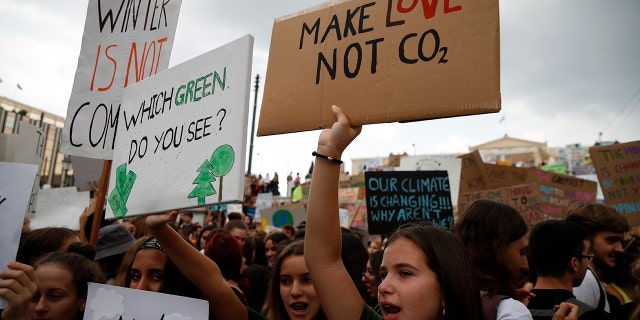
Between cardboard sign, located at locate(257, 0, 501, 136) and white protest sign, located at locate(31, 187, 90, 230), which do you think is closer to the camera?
cardboard sign, located at locate(257, 0, 501, 136)

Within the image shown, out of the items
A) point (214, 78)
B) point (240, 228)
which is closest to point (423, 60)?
point (214, 78)

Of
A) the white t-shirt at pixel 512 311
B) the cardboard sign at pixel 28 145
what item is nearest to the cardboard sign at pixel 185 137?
the cardboard sign at pixel 28 145

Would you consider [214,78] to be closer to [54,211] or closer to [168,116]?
[168,116]

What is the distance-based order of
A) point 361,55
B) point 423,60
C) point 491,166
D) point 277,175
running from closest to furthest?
point 423,60 < point 361,55 < point 491,166 < point 277,175

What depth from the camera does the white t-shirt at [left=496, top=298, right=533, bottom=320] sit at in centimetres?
181

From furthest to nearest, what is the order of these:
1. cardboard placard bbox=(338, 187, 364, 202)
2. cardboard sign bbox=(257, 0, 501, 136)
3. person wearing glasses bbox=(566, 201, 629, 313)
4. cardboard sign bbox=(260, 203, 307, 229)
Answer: cardboard placard bbox=(338, 187, 364, 202) → cardboard sign bbox=(260, 203, 307, 229) → person wearing glasses bbox=(566, 201, 629, 313) → cardboard sign bbox=(257, 0, 501, 136)

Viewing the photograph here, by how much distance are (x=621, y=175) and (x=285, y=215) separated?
5.90m

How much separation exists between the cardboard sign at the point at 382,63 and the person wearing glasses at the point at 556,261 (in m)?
1.53

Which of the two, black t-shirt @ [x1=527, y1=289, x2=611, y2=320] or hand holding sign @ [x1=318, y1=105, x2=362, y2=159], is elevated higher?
hand holding sign @ [x1=318, y1=105, x2=362, y2=159]

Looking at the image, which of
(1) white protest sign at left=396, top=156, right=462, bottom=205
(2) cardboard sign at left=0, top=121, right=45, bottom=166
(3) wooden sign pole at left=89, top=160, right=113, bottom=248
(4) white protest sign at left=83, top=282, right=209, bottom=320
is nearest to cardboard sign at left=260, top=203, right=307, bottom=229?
(1) white protest sign at left=396, top=156, right=462, bottom=205

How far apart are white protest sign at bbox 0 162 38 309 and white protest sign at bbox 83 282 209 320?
37cm

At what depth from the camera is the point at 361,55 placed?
1837 mm

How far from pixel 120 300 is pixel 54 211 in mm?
4219

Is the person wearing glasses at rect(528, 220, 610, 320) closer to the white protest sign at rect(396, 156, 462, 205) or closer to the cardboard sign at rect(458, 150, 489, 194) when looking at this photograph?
the white protest sign at rect(396, 156, 462, 205)
